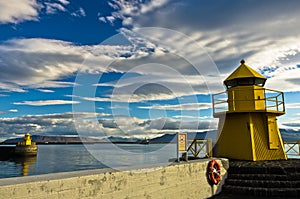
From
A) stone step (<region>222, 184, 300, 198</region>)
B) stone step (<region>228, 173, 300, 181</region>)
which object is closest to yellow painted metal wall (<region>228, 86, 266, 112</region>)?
stone step (<region>228, 173, 300, 181</region>)

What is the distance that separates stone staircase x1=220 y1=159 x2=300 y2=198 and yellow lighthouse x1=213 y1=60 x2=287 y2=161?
329 cm

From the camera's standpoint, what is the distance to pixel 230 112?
13625 millimetres

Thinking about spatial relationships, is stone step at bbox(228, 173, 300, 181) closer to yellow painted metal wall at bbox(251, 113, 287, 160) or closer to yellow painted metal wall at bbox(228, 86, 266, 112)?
yellow painted metal wall at bbox(251, 113, 287, 160)

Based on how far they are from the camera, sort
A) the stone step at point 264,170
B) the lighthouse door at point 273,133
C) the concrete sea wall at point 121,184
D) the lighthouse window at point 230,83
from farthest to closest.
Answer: the lighthouse window at point 230,83 → the lighthouse door at point 273,133 → the stone step at point 264,170 → the concrete sea wall at point 121,184

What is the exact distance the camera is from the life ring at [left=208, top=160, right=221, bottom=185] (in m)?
8.87

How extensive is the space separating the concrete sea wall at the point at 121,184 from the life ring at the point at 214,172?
184 mm

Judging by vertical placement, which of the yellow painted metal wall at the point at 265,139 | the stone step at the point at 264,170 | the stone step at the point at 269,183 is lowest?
the stone step at the point at 269,183

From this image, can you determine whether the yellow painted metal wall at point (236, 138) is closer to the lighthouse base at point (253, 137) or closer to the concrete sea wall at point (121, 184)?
the lighthouse base at point (253, 137)

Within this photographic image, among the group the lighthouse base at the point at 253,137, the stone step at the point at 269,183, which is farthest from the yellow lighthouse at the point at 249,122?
the stone step at the point at 269,183

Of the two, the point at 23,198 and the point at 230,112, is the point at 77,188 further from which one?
the point at 230,112

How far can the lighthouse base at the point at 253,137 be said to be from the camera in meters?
13.3

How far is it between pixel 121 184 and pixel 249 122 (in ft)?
31.2

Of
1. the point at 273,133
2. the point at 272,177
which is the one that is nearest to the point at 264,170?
the point at 272,177

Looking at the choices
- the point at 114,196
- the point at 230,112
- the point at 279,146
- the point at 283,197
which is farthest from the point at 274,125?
the point at 114,196
